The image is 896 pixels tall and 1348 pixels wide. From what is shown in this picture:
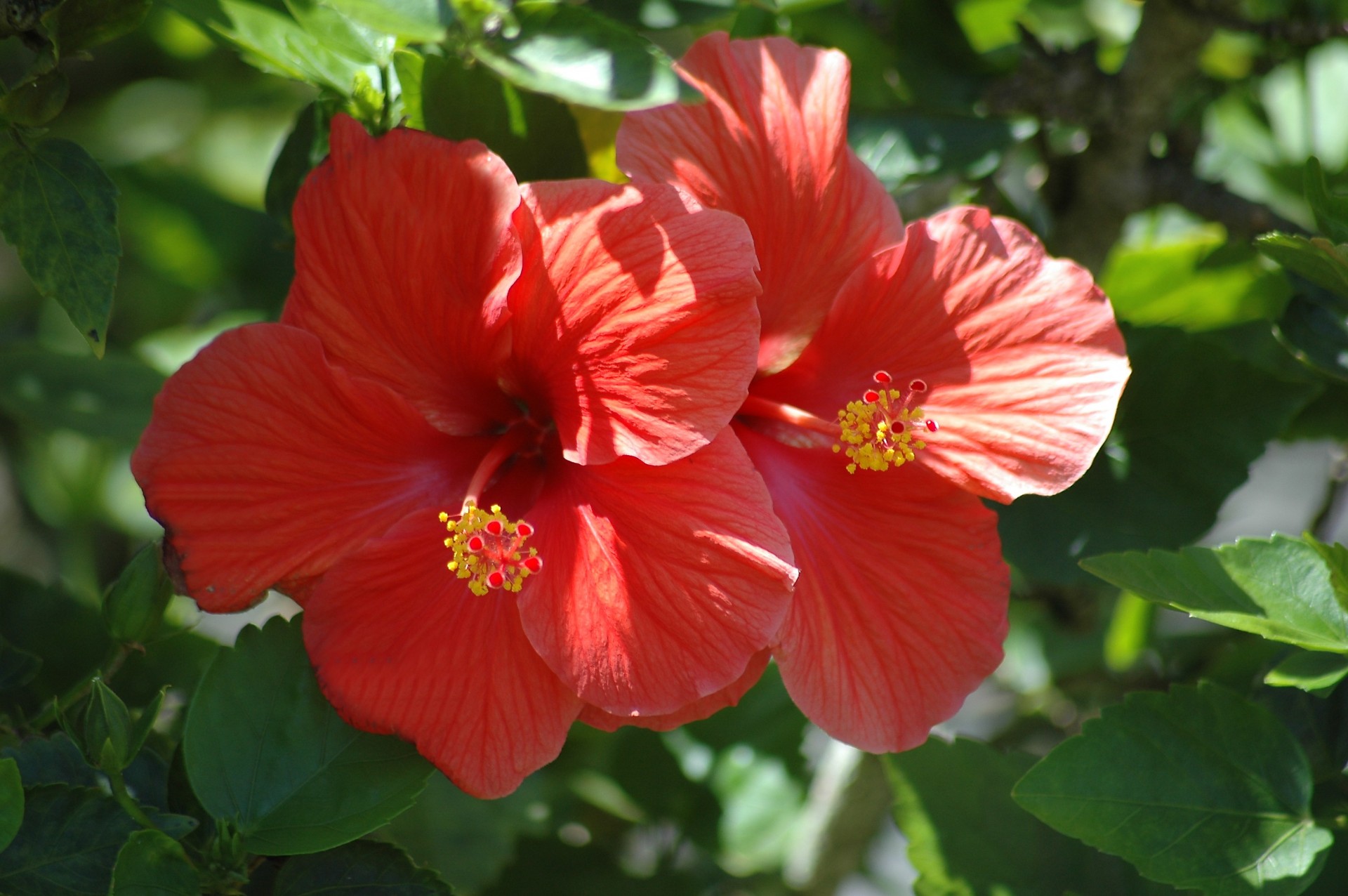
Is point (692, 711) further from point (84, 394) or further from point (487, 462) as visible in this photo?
point (84, 394)

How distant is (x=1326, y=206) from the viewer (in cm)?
86

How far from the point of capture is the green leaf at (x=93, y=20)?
802 mm

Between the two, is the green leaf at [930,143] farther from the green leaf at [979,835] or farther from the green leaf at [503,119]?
the green leaf at [979,835]

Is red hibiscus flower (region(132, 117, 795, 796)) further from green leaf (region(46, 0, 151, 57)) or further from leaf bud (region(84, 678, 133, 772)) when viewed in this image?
green leaf (region(46, 0, 151, 57))

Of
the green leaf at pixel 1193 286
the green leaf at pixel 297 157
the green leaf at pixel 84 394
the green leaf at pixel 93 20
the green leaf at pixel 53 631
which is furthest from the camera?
the green leaf at pixel 84 394

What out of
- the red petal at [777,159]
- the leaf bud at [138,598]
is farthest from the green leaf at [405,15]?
the leaf bud at [138,598]

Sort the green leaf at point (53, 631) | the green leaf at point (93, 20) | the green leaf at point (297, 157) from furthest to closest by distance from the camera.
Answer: the green leaf at point (53, 631)
the green leaf at point (297, 157)
the green leaf at point (93, 20)

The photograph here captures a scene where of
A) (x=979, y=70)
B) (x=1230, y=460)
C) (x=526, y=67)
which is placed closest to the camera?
(x=526, y=67)

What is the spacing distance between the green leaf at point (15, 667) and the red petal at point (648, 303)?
0.49 m

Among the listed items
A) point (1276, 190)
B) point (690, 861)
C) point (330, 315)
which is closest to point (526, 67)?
point (330, 315)

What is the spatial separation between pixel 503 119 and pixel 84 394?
76 cm

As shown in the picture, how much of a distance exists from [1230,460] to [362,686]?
0.75 meters

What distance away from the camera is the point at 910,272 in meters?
0.84

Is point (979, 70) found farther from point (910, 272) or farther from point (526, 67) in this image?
point (526, 67)
